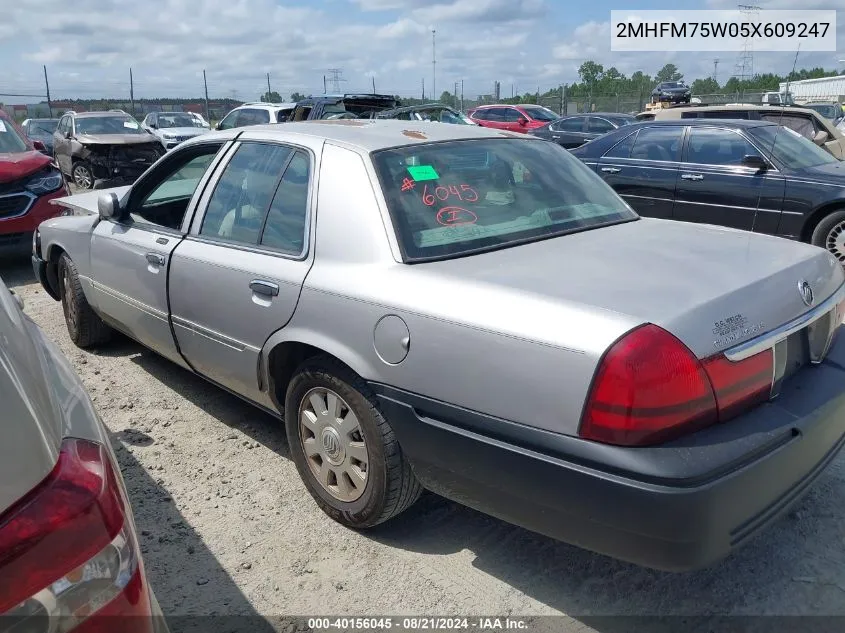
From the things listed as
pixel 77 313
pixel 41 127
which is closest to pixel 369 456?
pixel 77 313

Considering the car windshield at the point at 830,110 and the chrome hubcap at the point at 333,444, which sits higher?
the car windshield at the point at 830,110

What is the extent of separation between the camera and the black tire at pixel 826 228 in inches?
272

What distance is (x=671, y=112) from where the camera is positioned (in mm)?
10281

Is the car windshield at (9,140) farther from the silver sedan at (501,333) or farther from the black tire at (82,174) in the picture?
the black tire at (82,174)

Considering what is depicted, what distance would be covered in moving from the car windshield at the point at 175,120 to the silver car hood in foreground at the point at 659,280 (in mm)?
19509

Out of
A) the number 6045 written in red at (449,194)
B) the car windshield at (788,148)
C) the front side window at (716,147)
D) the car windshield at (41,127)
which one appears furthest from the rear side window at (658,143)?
the car windshield at (41,127)

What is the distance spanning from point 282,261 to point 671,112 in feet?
28.8

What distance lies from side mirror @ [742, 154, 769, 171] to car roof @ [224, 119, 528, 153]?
4.58 meters

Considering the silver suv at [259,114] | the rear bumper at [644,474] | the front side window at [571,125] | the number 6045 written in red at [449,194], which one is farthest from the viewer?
the front side window at [571,125]

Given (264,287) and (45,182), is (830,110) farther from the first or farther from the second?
(264,287)

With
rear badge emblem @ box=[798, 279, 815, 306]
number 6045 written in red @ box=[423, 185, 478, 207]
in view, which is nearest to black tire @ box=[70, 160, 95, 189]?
number 6045 written in red @ box=[423, 185, 478, 207]

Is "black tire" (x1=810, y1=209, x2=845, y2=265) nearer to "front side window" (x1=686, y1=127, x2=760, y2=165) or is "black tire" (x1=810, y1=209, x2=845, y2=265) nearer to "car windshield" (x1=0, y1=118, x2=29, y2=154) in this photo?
"front side window" (x1=686, y1=127, x2=760, y2=165)

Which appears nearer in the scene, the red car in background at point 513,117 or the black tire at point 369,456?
the black tire at point 369,456

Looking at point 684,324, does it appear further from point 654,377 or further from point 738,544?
point 738,544
